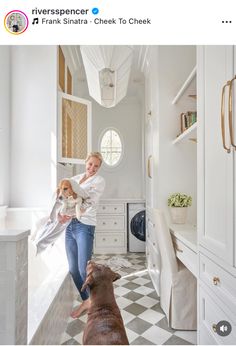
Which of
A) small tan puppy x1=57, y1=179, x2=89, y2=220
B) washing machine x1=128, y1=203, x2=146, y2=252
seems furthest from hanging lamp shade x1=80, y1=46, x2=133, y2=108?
washing machine x1=128, y1=203, x2=146, y2=252

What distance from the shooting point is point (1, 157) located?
218 centimetres

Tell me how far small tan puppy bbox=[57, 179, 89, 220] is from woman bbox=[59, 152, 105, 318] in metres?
0.06

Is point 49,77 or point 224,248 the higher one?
point 49,77

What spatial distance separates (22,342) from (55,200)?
0.95 metres

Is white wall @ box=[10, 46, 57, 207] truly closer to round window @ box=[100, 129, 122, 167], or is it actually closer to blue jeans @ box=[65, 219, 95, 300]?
blue jeans @ box=[65, 219, 95, 300]

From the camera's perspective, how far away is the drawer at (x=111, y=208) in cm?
359

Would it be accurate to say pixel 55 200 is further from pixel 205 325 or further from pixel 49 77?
pixel 49 77

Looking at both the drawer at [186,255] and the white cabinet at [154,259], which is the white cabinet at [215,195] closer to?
the drawer at [186,255]

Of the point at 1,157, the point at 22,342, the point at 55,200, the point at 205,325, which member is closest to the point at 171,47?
the point at 55,200

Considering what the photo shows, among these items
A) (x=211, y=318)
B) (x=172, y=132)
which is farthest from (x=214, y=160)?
(x=172, y=132)

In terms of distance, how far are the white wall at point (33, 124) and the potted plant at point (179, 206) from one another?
1166mm

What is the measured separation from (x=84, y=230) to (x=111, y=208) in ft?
5.94
